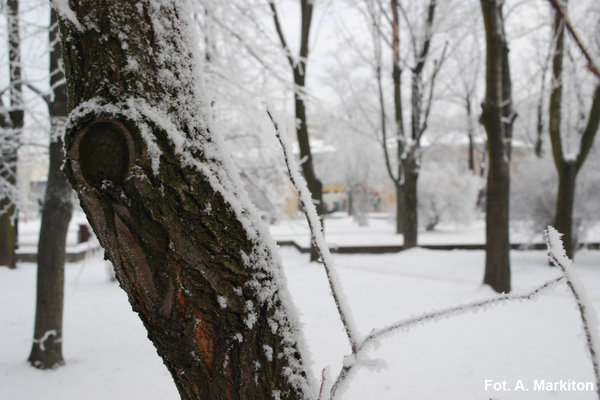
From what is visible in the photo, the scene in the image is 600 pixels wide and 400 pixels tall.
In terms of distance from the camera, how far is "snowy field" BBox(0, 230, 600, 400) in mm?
3281

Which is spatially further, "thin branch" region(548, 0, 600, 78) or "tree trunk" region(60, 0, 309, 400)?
"tree trunk" region(60, 0, 309, 400)

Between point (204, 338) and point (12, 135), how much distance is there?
272 inches

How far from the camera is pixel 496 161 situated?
582 centimetres

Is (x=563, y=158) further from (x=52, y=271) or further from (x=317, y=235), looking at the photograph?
(x=317, y=235)

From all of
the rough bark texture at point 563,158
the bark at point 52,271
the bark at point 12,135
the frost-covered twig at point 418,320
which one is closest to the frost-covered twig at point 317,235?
the frost-covered twig at point 418,320

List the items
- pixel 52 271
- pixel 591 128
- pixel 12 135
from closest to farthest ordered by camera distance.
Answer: pixel 52 271 < pixel 12 135 < pixel 591 128

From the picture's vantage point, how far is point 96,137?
894 mm

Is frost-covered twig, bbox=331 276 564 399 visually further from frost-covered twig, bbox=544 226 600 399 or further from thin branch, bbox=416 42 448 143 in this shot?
thin branch, bbox=416 42 448 143

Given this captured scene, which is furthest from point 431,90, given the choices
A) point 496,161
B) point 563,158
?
point 496,161

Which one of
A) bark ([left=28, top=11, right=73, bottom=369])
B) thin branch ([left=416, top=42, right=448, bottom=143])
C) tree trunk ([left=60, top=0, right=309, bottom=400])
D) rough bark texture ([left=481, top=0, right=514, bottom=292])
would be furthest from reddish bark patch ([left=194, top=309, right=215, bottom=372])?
thin branch ([left=416, top=42, right=448, bottom=143])

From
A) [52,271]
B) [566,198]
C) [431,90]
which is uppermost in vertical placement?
[431,90]

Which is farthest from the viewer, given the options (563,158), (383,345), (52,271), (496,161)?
(563,158)

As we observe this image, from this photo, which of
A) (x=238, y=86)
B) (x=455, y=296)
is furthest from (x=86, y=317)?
(x=455, y=296)

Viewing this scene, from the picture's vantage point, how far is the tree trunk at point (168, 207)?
0.89 m
